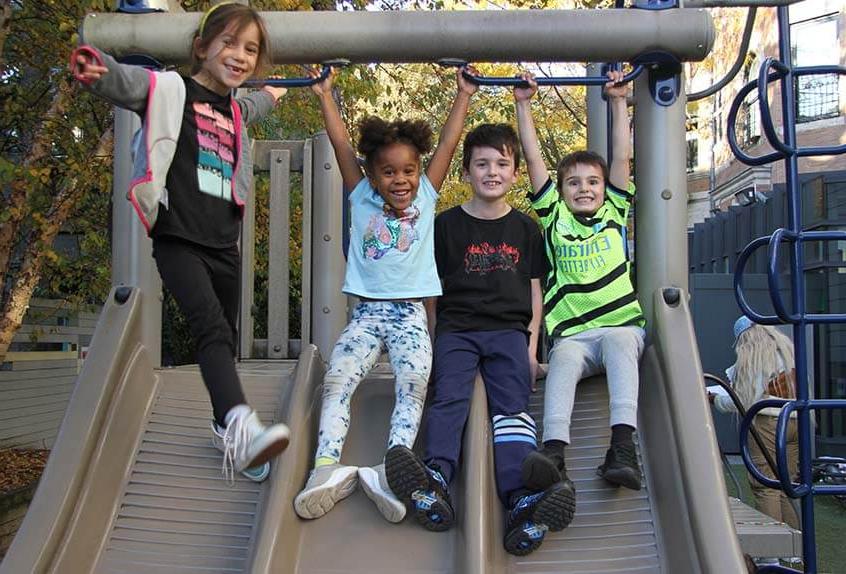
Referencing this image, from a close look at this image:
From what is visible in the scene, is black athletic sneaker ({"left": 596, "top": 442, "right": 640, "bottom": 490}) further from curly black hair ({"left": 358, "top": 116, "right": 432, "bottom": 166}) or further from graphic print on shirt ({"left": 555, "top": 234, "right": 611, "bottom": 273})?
curly black hair ({"left": 358, "top": 116, "right": 432, "bottom": 166})

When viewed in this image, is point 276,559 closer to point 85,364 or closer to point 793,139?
point 85,364

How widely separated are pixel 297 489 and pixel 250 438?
548mm

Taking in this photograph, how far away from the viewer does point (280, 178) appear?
491 centimetres

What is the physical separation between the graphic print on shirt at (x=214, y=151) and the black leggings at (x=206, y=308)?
0.67 ft

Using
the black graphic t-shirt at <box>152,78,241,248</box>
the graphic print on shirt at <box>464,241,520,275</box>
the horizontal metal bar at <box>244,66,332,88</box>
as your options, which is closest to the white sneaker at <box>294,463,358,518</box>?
the black graphic t-shirt at <box>152,78,241,248</box>

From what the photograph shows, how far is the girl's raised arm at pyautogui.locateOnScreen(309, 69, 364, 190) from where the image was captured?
319 cm

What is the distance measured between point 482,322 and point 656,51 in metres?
1.19

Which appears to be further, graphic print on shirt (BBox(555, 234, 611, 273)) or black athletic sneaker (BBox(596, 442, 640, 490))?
graphic print on shirt (BBox(555, 234, 611, 273))

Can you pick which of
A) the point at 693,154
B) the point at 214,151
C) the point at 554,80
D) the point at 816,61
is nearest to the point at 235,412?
the point at 214,151

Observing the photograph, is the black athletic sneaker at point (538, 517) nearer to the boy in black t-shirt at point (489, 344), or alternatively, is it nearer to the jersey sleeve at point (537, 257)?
the boy in black t-shirt at point (489, 344)

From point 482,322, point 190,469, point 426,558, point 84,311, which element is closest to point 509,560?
point 426,558

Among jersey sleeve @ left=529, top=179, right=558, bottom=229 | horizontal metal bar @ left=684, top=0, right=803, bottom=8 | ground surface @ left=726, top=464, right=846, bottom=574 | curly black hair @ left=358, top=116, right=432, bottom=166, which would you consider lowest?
ground surface @ left=726, top=464, right=846, bottom=574

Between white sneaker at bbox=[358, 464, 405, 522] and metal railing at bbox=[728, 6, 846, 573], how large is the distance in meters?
1.38

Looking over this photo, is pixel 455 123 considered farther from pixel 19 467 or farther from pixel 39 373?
pixel 39 373
